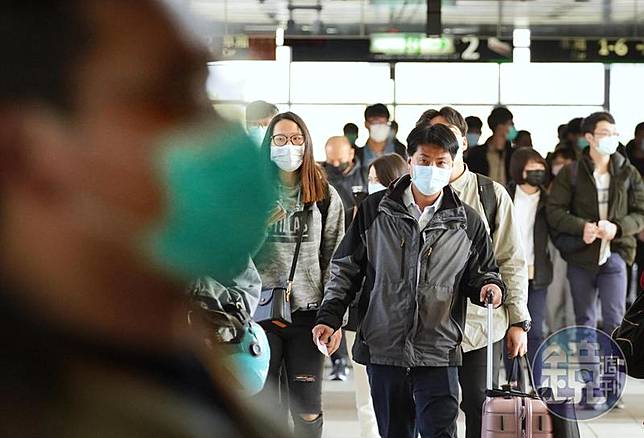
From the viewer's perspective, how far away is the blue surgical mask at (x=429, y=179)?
17.6 ft

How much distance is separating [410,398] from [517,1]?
38.5 feet

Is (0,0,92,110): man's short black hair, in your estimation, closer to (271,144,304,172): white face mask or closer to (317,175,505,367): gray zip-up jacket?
(317,175,505,367): gray zip-up jacket

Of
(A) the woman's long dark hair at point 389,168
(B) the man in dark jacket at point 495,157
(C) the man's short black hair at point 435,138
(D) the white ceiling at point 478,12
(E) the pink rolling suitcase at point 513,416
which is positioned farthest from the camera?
(D) the white ceiling at point 478,12

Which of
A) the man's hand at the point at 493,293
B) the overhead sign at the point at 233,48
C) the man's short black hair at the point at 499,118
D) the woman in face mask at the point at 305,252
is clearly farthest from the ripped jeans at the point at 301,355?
the man's short black hair at the point at 499,118

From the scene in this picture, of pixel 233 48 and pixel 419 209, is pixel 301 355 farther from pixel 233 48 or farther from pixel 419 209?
pixel 233 48

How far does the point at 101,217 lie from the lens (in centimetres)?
62

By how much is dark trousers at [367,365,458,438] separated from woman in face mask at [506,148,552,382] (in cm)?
387

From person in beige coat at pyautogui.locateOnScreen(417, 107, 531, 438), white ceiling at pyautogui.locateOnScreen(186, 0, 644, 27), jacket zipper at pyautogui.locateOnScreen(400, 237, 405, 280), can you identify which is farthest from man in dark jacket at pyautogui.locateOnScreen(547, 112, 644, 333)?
white ceiling at pyautogui.locateOnScreen(186, 0, 644, 27)

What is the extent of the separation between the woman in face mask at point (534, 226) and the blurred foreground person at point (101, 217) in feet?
27.9

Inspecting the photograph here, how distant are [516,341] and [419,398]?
583 millimetres

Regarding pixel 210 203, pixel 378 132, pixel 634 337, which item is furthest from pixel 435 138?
pixel 378 132

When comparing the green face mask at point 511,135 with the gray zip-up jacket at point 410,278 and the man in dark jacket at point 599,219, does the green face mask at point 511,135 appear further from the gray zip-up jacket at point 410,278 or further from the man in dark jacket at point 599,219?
the gray zip-up jacket at point 410,278

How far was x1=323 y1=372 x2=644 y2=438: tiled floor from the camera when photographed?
7.89m

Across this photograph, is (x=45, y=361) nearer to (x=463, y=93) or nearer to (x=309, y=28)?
(x=309, y=28)
